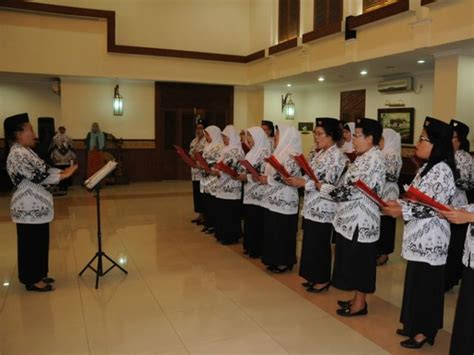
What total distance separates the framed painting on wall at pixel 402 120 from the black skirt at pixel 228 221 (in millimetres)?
5362

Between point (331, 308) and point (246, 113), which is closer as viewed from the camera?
point (331, 308)

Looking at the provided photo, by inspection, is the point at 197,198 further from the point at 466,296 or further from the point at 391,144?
the point at 466,296

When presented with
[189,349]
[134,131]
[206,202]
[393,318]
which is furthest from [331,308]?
[134,131]

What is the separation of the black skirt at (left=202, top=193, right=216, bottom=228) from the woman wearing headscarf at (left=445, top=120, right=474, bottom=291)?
341 cm

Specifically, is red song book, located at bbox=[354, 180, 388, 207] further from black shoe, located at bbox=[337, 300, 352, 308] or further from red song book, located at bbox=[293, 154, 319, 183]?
black shoe, located at bbox=[337, 300, 352, 308]

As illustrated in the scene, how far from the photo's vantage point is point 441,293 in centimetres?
305

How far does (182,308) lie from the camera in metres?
3.90

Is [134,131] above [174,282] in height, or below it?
above

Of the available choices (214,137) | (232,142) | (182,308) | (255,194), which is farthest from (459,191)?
(214,137)

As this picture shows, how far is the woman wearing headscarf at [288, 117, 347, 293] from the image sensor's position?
3.93 meters

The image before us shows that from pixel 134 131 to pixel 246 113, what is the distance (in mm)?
3718

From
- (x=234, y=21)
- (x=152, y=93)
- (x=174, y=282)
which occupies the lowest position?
(x=174, y=282)

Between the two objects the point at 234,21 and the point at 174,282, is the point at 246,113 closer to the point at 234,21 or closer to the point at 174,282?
the point at 234,21

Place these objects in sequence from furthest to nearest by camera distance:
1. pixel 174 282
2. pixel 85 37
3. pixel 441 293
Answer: pixel 85 37 → pixel 174 282 → pixel 441 293
